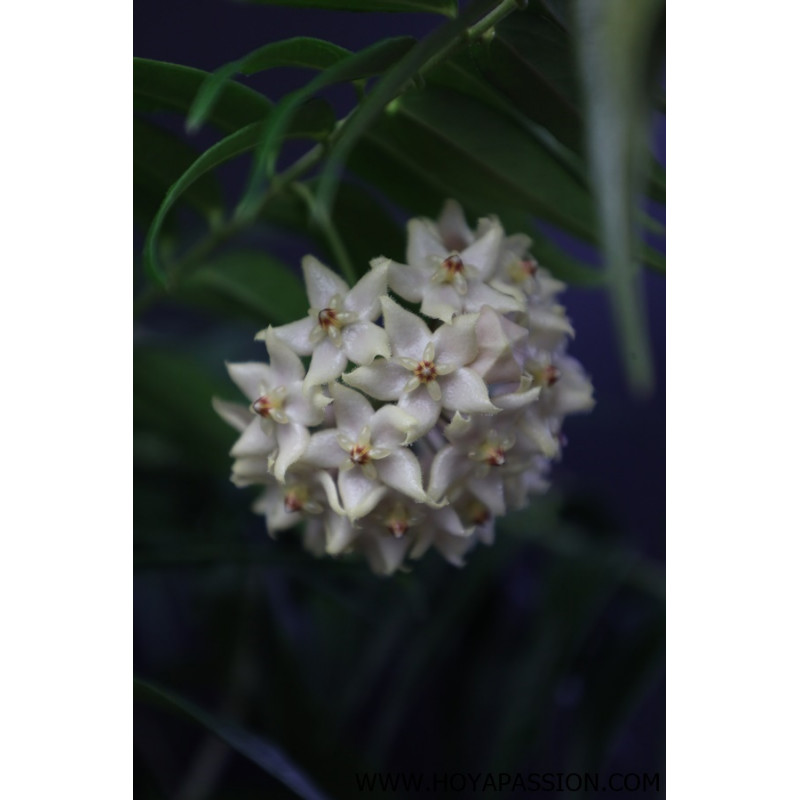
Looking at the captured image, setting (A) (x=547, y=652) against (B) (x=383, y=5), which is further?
(A) (x=547, y=652)

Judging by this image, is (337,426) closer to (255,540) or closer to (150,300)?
(150,300)

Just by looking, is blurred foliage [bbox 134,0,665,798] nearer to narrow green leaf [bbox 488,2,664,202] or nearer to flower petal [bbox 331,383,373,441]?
narrow green leaf [bbox 488,2,664,202]

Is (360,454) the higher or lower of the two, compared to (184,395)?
lower

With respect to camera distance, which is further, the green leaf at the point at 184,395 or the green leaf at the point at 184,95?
the green leaf at the point at 184,395

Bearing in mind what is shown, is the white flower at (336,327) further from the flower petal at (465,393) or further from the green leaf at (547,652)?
the green leaf at (547,652)

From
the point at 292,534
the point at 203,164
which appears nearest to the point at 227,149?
the point at 203,164

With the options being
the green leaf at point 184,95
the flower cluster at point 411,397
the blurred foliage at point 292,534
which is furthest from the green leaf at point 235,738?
the green leaf at point 184,95

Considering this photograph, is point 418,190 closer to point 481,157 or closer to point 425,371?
point 481,157
